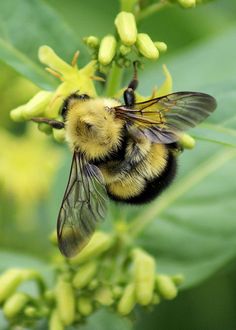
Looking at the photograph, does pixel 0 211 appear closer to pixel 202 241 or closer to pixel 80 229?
pixel 202 241

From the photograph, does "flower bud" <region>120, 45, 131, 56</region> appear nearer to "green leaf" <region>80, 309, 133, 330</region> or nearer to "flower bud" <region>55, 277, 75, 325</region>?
"flower bud" <region>55, 277, 75, 325</region>

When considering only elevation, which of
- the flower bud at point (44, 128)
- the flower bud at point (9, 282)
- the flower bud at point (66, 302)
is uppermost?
the flower bud at point (44, 128)

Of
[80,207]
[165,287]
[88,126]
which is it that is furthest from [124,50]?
[165,287]

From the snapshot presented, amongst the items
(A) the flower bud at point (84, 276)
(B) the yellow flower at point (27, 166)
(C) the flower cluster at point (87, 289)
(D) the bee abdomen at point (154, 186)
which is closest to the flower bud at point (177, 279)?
(C) the flower cluster at point (87, 289)

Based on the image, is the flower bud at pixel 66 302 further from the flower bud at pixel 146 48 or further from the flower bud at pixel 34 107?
the flower bud at pixel 146 48

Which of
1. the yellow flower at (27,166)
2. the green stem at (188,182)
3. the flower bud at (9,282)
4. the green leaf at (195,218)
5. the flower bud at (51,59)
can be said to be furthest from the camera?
the yellow flower at (27,166)

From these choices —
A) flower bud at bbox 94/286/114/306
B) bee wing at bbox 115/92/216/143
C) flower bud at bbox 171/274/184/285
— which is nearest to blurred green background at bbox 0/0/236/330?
bee wing at bbox 115/92/216/143

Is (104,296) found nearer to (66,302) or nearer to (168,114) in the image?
(66,302)
